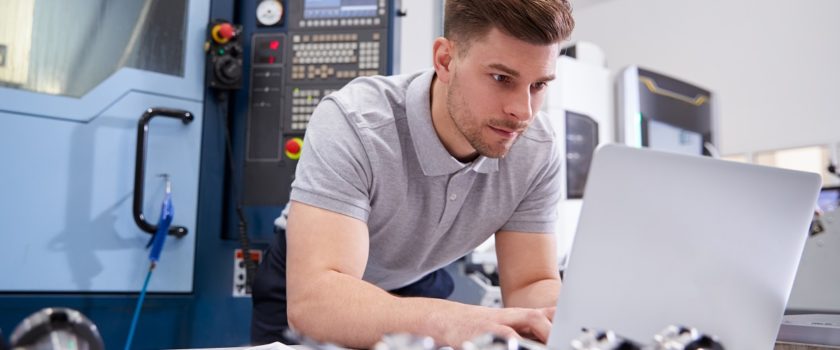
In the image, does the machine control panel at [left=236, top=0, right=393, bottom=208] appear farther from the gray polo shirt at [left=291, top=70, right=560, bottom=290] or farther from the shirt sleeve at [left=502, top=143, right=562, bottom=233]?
the shirt sleeve at [left=502, top=143, right=562, bottom=233]

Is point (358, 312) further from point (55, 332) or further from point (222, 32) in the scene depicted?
point (222, 32)

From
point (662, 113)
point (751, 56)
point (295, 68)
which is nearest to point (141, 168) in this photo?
point (295, 68)

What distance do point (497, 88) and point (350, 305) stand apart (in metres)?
0.46

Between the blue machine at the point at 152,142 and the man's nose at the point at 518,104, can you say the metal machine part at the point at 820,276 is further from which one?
the blue machine at the point at 152,142

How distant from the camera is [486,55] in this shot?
1136mm

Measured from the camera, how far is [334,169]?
3.65 ft

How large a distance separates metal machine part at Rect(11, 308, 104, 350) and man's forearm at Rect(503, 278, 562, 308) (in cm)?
85

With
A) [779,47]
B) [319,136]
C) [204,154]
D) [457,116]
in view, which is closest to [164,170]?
[204,154]

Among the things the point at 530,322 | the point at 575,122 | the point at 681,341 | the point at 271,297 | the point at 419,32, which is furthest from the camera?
the point at 575,122

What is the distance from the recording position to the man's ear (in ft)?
4.09

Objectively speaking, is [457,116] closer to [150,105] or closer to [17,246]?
[150,105]

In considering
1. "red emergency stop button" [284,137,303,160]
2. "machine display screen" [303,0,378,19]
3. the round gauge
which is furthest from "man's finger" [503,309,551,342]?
the round gauge

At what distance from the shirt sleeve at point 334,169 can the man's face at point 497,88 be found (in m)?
0.20

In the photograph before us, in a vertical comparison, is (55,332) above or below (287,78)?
below
